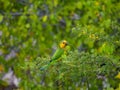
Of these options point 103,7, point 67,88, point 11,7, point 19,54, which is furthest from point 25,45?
point 67,88

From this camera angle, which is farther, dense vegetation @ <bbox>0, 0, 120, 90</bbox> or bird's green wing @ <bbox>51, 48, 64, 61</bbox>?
dense vegetation @ <bbox>0, 0, 120, 90</bbox>

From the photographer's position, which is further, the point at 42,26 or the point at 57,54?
the point at 42,26

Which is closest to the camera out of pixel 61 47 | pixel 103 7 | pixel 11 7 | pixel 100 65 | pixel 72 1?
pixel 100 65

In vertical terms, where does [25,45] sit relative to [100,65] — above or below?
above

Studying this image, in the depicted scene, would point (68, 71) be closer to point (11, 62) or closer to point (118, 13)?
point (118, 13)

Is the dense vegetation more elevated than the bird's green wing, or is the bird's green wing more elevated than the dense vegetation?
the dense vegetation

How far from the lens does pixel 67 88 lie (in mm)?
2787

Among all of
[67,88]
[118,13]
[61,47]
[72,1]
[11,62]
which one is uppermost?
[72,1]

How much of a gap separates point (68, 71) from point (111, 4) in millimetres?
2470

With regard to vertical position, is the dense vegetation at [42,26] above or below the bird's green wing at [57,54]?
above

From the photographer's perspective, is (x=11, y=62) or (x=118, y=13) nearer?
(x=118, y=13)

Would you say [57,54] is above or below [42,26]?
below

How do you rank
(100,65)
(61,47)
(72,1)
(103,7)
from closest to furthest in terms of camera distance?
(100,65) < (61,47) < (103,7) < (72,1)

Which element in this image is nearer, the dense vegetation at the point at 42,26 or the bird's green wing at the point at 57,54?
the bird's green wing at the point at 57,54
